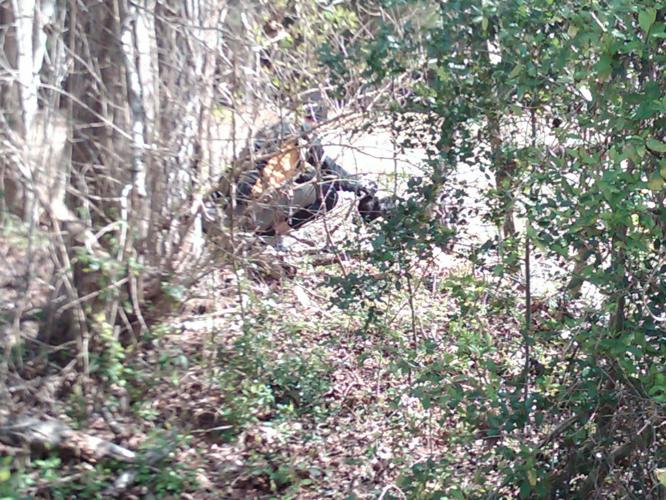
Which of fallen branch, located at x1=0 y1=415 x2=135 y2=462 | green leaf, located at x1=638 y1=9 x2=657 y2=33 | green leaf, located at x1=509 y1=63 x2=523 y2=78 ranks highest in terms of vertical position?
green leaf, located at x1=638 y1=9 x2=657 y2=33

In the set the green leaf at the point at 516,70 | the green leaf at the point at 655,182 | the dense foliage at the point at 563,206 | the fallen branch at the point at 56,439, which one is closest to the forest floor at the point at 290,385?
the fallen branch at the point at 56,439

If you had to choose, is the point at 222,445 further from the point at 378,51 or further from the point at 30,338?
the point at 378,51

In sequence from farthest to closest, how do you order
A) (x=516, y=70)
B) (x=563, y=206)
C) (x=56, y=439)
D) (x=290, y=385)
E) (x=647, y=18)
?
(x=290, y=385), (x=56, y=439), (x=516, y=70), (x=563, y=206), (x=647, y=18)

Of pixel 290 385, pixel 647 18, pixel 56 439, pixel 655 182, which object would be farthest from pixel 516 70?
pixel 56 439

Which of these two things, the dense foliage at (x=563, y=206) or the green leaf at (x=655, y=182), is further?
the dense foliage at (x=563, y=206)

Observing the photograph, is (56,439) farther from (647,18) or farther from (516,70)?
(647,18)

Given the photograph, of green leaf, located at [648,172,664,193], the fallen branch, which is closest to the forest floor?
the fallen branch

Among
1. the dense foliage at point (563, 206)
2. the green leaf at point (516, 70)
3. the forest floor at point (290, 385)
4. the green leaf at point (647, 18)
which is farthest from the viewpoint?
the forest floor at point (290, 385)

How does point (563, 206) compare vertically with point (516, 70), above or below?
below

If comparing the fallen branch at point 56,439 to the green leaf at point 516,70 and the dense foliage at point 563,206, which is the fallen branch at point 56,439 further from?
the green leaf at point 516,70

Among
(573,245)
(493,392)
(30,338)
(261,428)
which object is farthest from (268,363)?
(573,245)

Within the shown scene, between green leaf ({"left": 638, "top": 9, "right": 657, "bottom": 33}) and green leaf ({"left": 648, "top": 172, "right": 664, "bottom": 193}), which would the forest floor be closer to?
green leaf ({"left": 648, "top": 172, "right": 664, "bottom": 193})

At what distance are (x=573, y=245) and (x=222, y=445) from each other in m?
2.72

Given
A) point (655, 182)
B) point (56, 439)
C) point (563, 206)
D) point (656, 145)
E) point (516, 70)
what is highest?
point (516, 70)
